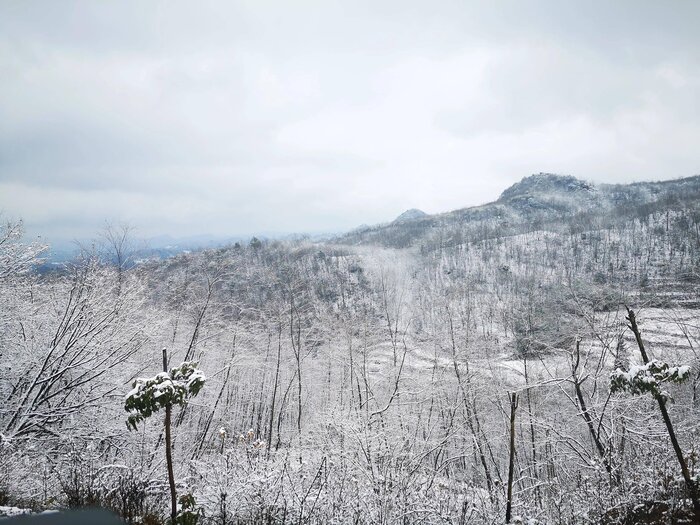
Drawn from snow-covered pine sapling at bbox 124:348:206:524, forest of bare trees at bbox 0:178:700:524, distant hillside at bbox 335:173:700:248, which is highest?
distant hillside at bbox 335:173:700:248

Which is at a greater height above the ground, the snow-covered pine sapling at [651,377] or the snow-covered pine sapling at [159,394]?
Result: the snow-covered pine sapling at [159,394]

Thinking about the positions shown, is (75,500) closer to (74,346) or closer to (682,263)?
(74,346)

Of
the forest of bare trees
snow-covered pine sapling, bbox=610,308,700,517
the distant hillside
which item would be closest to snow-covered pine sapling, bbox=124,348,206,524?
the forest of bare trees

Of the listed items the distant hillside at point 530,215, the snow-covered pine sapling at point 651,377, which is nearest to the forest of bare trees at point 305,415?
the snow-covered pine sapling at point 651,377

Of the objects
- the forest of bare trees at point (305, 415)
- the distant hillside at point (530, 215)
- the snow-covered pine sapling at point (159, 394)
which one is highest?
the distant hillside at point (530, 215)

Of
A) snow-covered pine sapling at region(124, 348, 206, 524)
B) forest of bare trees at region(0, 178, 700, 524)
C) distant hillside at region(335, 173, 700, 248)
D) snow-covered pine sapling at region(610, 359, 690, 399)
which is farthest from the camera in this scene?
distant hillside at region(335, 173, 700, 248)

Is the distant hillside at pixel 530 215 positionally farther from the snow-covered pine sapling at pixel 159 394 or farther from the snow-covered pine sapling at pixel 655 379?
the snow-covered pine sapling at pixel 159 394

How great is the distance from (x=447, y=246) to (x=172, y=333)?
11231 cm

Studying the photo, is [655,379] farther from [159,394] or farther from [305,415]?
[305,415]

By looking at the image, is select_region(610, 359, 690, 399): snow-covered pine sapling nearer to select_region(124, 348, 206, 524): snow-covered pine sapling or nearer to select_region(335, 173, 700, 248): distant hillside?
select_region(124, 348, 206, 524): snow-covered pine sapling

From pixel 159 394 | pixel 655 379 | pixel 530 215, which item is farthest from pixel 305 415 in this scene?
pixel 530 215

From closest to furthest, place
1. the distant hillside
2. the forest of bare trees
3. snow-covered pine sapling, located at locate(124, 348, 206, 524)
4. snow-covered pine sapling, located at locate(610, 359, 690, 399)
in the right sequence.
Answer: snow-covered pine sapling, located at locate(124, 348, 206, 524)
snow-covered pine sapling, located at locate(610, 359, 690, 399)
the forest of bare trees
the distant hillside

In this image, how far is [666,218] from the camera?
348ft

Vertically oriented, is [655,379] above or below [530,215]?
below
